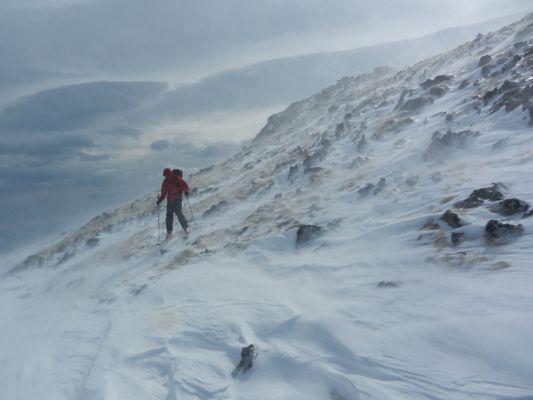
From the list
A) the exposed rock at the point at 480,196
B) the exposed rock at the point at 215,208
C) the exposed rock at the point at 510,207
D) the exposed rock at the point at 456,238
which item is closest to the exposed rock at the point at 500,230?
the exposed rock at the point at 456,238

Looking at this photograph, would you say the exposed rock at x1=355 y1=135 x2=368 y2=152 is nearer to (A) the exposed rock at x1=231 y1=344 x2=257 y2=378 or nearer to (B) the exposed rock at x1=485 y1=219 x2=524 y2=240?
(B) the exposed rock at x1=485 y1=219 x2=524 y2=240

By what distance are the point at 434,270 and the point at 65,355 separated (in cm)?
650

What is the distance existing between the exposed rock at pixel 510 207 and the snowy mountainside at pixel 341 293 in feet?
0.09

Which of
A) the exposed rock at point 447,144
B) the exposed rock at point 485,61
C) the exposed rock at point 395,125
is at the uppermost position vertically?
the exposed rock at point 485,61

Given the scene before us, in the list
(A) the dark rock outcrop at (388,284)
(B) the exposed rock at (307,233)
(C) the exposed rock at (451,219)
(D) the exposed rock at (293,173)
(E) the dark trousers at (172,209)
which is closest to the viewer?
(A) the dark rock outcrop at (388,284)

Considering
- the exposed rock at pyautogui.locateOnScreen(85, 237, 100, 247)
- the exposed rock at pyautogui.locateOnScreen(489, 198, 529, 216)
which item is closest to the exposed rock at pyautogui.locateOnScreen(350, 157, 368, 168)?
the exposed rock at pyautogui.locateOnScreen(489, 198, 529, 216)

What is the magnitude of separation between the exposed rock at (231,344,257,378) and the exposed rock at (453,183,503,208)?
508cm

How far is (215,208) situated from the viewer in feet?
58.1

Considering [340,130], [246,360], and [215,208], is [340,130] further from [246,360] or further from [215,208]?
[246,360]

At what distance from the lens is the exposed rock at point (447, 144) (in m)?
11.8

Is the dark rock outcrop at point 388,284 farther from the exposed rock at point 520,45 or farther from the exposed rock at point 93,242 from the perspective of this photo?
the exposed rock at point 93,242

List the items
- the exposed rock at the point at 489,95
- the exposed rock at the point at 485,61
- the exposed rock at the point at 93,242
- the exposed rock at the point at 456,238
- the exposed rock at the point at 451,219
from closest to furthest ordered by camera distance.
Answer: the exposed rock at the point at 456,238, the exposed rock at the point at 451,219, the exposed rock at the point at 489,95, the exposed rock at the point at 485,61, the exposed rock at the point at 93,242

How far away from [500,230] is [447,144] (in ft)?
18.9

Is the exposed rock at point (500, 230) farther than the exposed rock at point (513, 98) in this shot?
No
